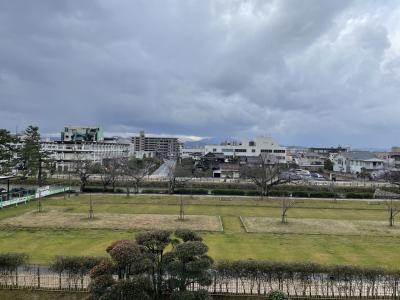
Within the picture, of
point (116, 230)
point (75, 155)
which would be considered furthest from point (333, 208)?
point (75, 155)

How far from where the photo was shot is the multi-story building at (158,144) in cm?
17062

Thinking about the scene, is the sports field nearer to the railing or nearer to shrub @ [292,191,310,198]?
the railing

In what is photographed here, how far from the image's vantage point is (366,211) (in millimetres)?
38500

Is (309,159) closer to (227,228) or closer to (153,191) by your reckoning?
(153,191)

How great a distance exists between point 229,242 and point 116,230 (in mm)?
8502

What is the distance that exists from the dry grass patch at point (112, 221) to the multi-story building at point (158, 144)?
137239mm

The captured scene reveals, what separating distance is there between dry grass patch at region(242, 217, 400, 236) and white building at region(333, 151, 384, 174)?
178 ft

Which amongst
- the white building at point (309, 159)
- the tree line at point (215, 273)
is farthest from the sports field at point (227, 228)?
the white building at point (309, 159)

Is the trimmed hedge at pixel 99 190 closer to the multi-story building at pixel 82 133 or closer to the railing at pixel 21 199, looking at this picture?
the railing at pixel 21 199

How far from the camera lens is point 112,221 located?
98.8 feet

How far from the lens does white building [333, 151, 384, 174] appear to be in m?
81.6

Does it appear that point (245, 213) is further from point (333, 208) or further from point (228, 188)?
point (228, 188)

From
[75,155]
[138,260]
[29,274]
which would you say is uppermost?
[75,155]

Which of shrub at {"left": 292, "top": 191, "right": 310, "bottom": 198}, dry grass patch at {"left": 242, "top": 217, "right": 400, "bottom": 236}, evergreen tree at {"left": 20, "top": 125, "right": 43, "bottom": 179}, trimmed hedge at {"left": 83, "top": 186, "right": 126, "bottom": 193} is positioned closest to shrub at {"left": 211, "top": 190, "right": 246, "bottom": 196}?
shrub at {"left": 292, "top": 191, "right": 310, "bottom": 198}
